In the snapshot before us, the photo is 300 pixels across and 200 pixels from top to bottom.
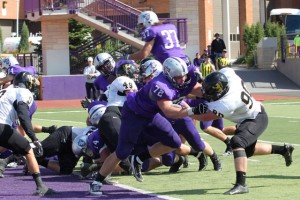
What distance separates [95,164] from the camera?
390 inches

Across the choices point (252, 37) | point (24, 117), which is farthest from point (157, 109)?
point (252, 37)

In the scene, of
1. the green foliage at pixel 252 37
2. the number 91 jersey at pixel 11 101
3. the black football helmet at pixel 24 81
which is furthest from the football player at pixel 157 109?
the green foliage at pixel 252 37

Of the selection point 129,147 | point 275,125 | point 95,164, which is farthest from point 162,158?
point 275,125

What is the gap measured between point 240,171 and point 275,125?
8524 millimetres

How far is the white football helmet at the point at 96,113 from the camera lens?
404 inches

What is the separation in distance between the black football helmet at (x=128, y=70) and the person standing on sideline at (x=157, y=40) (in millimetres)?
886

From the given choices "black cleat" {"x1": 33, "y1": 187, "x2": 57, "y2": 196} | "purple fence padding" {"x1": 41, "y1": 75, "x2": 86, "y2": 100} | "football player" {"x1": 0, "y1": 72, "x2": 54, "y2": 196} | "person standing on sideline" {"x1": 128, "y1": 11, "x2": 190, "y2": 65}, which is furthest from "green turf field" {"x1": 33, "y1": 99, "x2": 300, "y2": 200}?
"purple fence padding" {"x1": 41, "y1": 75, "x2": 86, "y2": 100}

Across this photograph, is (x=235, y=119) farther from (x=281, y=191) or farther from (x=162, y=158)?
(x=162, y=158)

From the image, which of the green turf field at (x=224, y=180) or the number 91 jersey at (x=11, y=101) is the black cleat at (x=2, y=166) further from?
the green turf field at (x=224, y=180)

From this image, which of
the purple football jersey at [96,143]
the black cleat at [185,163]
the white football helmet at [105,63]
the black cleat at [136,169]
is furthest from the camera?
the white football helmet at [105,63]

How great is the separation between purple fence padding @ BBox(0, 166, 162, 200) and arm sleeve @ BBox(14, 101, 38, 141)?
690 millimetres

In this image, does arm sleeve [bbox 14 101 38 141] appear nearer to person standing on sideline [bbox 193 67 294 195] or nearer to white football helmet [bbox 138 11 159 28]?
person standing on sideline [bbox 193 67 294 195]

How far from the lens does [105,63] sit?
424 inches

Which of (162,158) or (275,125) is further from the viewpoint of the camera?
(275,125)
